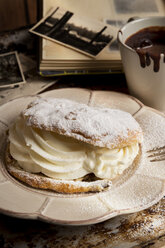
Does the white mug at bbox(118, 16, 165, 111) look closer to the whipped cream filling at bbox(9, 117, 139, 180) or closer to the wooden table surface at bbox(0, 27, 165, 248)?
the whipped cream filling at bbox(9, 117, 139, 180)

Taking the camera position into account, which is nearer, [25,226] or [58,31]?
[25,226]

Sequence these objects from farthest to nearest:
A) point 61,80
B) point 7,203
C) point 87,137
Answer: point 61,80 → point 87,137 → point 7,203

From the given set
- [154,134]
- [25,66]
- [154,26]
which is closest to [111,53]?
[154,26]

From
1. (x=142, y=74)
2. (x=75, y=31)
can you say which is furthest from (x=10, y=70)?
(x=142, y=74)

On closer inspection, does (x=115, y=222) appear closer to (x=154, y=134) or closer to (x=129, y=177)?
(x=129, y=177)

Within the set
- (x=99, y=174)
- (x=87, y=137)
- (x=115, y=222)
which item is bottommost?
(x=115, y=222)

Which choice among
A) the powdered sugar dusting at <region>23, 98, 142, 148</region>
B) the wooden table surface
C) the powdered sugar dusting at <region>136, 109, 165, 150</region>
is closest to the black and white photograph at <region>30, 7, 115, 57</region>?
the powdered sugar dusting at <region>136, 109, 165, 150</region>

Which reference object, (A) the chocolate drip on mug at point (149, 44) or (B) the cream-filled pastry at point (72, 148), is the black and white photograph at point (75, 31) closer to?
(A) the chocolate drip on mug at point (149, 44)

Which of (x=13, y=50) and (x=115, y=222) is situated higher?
(x=13, y=50)
